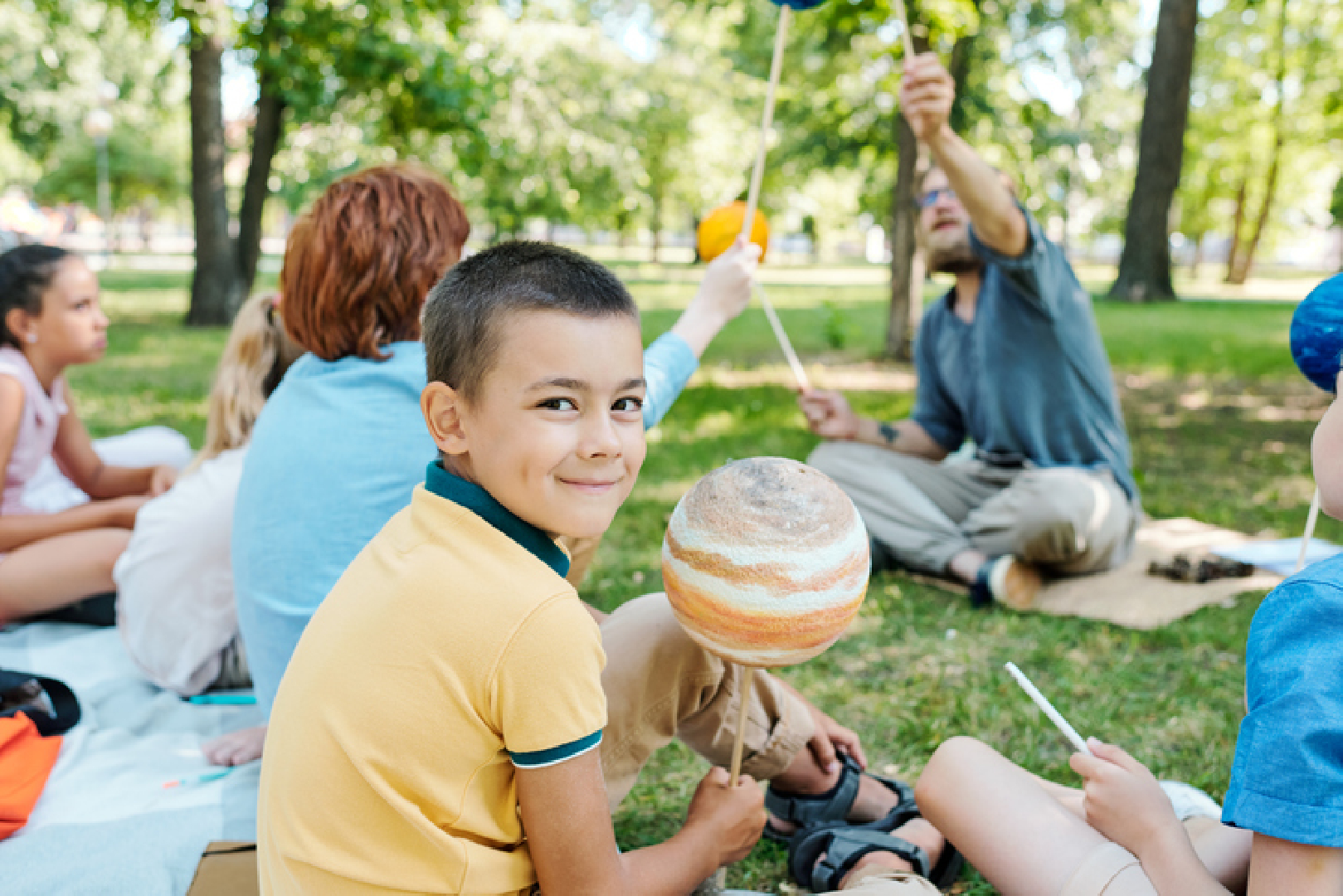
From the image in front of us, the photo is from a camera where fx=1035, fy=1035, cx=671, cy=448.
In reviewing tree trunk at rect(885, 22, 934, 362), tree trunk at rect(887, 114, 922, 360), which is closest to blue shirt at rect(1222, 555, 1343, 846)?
tree trunk at rect(887, 114, 922, 360)

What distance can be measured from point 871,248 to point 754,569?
57.0m

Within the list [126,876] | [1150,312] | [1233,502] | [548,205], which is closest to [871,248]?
[548,205]

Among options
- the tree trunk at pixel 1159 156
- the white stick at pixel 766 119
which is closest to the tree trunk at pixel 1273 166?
the tree trunk at pixel 1159 156

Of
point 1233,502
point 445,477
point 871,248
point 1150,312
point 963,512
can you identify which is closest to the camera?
point 445,477

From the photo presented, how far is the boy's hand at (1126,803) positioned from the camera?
60.4 inches

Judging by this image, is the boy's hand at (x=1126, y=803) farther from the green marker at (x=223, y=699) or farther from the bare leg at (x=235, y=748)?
the green marker at (x=223, y=699)

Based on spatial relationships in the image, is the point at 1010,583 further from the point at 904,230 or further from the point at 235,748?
the point at 904,230

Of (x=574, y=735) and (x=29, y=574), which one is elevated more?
(x=574, y=735)

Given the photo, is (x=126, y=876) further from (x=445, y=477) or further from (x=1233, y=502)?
(x=1233, y=502)

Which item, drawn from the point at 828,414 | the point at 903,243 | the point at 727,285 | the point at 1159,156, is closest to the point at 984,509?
the point at 828,414

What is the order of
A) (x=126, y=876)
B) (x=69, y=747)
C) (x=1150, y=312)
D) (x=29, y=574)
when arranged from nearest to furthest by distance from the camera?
(x=126, y=876)
(x=69, y=747)
(x=29, y=574)
(x=1150, y=312)

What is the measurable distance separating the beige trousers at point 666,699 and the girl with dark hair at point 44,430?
78.8 inches

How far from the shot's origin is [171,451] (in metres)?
4.13

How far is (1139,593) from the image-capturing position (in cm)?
373
